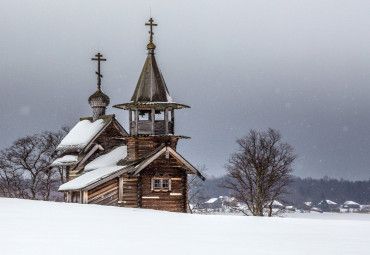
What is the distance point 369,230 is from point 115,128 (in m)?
24.0

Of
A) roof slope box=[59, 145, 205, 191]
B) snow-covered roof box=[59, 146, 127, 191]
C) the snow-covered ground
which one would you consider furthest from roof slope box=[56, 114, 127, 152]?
the snow-covered ground

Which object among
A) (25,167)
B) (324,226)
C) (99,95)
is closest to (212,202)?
(25,167)

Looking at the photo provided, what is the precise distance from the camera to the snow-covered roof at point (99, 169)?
3275cm

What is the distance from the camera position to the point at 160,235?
14.8 metres

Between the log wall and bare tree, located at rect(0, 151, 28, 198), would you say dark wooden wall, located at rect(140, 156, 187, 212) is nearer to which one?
the log wall

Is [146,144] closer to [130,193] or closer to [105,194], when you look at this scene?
[130,193]

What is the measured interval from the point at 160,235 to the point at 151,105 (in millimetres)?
18973

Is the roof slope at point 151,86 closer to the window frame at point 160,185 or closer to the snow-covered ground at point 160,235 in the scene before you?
the window frame at point 160,185

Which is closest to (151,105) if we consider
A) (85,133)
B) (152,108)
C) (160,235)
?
(152,108)

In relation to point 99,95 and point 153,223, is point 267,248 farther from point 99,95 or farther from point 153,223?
point 99,95

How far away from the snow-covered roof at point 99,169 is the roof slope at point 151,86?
14.7 ft

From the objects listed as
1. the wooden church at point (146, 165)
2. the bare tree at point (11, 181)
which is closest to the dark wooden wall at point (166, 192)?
the wooden church at point (146, 165)

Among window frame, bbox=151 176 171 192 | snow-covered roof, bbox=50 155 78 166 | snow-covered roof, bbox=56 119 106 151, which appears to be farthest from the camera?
snow-covered roof, bbox=50 155 78 166

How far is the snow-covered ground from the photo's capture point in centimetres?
1225
